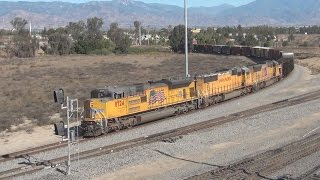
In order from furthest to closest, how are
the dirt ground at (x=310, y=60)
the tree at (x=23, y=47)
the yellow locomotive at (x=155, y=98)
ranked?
the tree at (x=23, y=47) < the dirt ground at (x=310, y=60) < the yellow locomotive at (x=155, y=98)

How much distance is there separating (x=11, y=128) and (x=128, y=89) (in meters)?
7.67

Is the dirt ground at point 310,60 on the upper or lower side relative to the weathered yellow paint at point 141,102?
lower

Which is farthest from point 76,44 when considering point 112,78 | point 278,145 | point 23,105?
point 278,145

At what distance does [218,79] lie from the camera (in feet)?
122

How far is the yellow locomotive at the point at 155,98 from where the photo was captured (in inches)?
1002

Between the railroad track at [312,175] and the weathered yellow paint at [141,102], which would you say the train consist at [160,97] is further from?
the railroad track at [312,175]

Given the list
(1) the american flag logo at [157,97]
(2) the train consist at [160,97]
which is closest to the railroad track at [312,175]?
(2) the train consist at [160,97]

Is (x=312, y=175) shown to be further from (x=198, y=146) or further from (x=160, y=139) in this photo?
(x=160, y=139)

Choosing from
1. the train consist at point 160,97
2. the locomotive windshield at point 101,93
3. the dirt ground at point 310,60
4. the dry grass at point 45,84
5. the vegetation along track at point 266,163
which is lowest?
the dirt ground at point 310,60

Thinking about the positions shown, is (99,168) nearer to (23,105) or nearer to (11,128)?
(11,128)

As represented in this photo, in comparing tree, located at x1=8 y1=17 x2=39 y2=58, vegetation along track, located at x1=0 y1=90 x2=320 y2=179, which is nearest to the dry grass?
vegetation along track, located at x1=0 y1=90 x2=320 y2=179

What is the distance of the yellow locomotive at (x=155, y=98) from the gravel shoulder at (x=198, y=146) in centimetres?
89

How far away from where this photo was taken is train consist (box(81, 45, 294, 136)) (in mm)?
25469

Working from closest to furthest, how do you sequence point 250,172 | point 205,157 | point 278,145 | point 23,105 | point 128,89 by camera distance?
point 250,172 < point 205,157 < point 278,145 < point 128,89 < point 23,105
